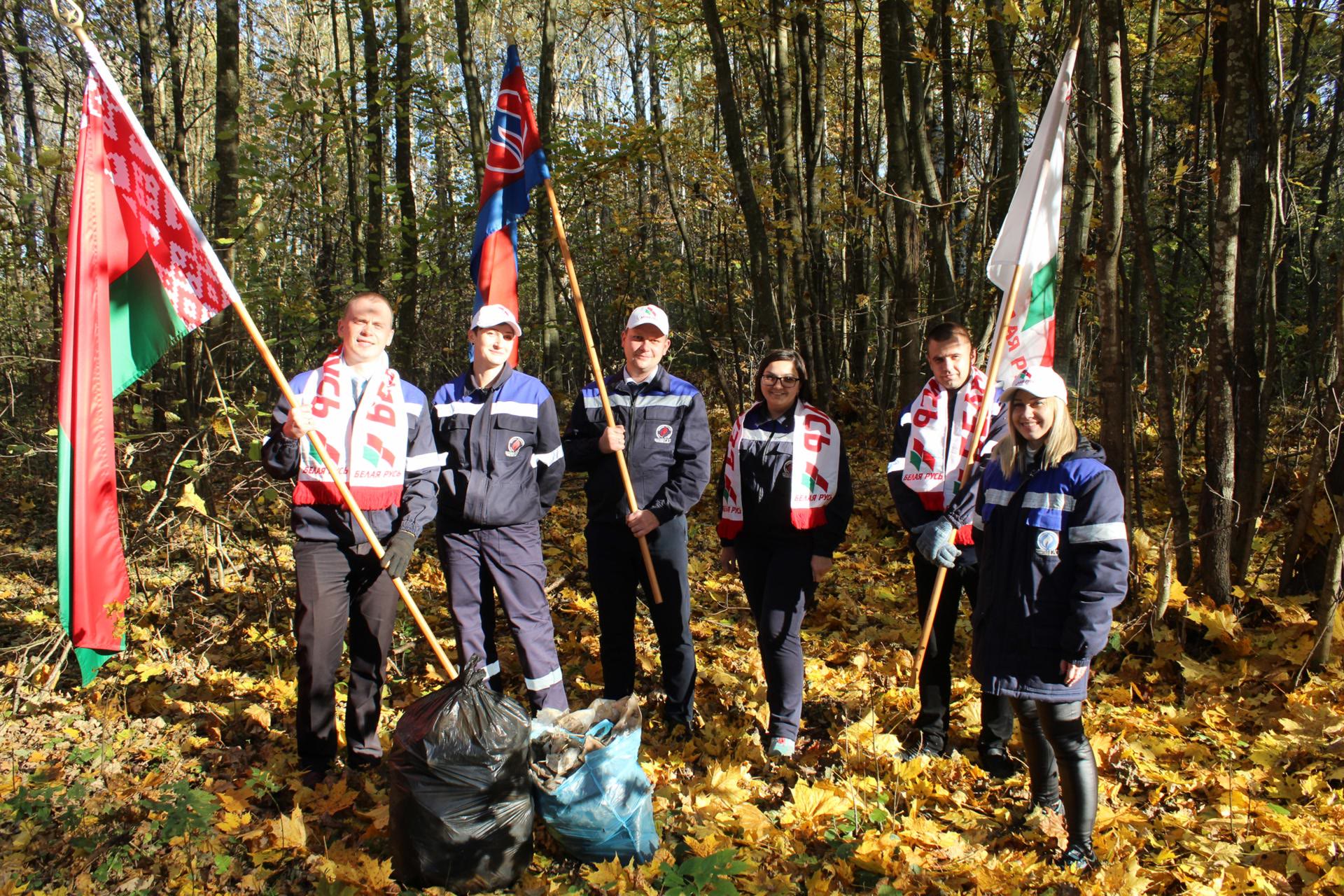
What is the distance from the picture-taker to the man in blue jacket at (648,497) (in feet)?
13.3

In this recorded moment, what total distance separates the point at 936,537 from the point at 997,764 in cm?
114

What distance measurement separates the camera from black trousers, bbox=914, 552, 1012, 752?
3830 millimetres

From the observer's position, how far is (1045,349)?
4.06m

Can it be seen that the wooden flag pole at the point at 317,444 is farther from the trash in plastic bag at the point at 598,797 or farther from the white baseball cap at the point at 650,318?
the white baseball cap at the point at 650,318

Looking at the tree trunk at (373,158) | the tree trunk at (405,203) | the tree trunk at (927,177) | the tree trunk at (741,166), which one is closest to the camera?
the tree trunk at (405,203)

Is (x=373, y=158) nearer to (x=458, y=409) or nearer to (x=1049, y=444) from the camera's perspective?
(x=458, y=409)

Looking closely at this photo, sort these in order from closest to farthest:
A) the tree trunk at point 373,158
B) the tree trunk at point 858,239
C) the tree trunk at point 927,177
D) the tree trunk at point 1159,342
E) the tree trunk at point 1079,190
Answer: the tree trunk at point 1159,342
the tree trunk at point 1079,190
the tree trunk at point 373,158
the tree trunk at point 927,177
the tree trunk at point 858,239

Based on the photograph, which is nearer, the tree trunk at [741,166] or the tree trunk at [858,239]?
the tree trunk at [741,166]

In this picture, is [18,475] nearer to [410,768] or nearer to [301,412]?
[301,412]

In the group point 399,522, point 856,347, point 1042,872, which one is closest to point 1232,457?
point 1042,872

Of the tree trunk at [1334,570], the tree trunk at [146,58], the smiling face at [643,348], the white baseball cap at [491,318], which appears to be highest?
the tree trunk at [146,58]

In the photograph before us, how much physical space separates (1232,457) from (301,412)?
16.5 ft

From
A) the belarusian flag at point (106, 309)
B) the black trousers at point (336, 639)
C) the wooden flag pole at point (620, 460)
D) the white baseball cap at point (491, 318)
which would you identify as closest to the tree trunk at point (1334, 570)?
the wooden flag pole at point (620, 460)

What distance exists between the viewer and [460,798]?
2.88m
